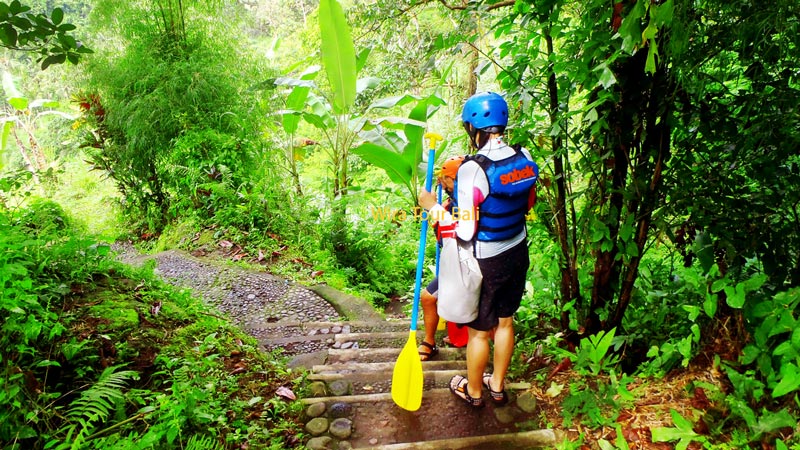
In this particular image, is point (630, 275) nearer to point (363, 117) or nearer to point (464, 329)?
point (464, 329)

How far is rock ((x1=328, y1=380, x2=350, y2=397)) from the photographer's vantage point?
2567 millimetres

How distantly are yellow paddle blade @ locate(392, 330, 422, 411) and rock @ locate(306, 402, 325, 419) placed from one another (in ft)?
1.26

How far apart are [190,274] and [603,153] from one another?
15.1ft

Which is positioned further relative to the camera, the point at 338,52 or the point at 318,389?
the point at 338,52

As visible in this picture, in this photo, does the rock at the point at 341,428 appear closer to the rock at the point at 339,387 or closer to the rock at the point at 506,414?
Result: the rock at the point at 339,387

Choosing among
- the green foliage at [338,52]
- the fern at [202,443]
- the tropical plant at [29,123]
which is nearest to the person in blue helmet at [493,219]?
the fern at [202,443]

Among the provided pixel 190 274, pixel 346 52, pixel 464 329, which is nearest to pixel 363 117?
pixel 346 52

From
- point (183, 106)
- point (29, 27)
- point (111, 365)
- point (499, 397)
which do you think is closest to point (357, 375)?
point (499, 397)

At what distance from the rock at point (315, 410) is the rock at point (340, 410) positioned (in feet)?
0.14

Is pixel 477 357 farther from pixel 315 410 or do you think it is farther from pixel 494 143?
pixel 494 143

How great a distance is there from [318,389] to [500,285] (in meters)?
1.22

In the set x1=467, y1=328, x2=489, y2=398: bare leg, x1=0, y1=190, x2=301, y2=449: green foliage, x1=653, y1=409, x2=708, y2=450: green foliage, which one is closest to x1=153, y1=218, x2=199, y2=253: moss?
x1=0, y1=190, x2=301, y2=449: green foliage

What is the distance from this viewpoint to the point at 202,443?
69.2 inches

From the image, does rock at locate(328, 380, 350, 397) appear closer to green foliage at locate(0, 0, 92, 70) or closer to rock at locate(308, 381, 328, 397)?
rock at locate(308, 381, 328, 397)
